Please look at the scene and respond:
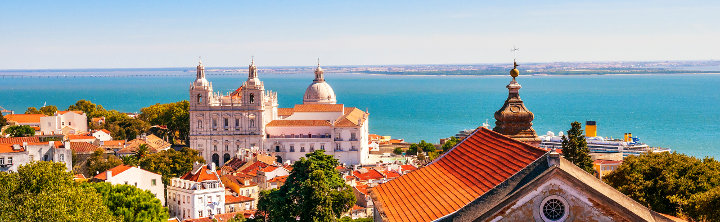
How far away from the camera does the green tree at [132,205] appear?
1198 inches

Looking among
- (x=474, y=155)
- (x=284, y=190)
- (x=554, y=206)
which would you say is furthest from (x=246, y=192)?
(x=554, y=206)

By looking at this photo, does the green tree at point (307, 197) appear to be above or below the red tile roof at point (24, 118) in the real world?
above

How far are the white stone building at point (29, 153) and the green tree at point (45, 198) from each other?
16517 mm

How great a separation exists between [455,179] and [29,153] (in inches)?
1413

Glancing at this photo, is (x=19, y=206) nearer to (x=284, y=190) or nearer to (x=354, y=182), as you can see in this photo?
(x=284, y=190)

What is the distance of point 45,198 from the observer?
869 inches

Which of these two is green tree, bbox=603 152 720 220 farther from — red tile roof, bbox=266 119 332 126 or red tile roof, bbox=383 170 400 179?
red tile roof, bbox=266 119 332 126

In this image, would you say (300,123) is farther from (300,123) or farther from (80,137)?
(80,137)

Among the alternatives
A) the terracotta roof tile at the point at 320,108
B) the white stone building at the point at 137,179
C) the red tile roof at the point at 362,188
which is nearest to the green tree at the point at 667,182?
the red tile roof at the point at 362,188

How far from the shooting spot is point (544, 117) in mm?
123062

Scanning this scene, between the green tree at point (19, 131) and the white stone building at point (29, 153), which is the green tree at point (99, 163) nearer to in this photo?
the white stone building at point (29, 153)

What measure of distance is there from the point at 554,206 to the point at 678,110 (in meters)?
136

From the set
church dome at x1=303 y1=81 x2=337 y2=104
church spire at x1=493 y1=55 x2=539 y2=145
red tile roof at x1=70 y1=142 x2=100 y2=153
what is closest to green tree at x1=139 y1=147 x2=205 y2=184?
red tile roof at x1=70 y1=142 x2=100 y2=153

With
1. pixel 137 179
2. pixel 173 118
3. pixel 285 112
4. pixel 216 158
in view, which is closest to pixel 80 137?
pixel 216 158
